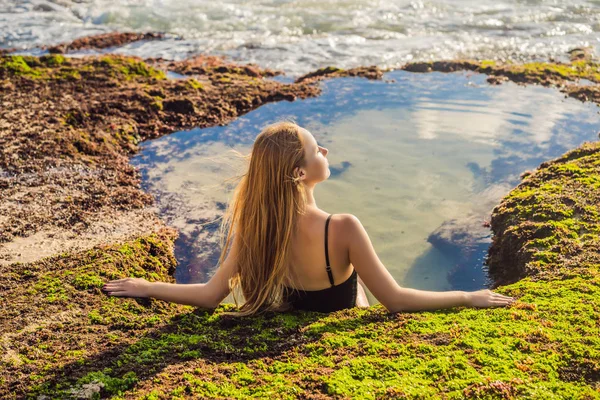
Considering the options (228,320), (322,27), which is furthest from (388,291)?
(322,27)

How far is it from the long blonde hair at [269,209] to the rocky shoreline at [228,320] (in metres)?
0.38

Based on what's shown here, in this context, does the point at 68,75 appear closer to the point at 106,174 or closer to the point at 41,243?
the point at 106,174

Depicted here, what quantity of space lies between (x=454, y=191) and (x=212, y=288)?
4.80 m

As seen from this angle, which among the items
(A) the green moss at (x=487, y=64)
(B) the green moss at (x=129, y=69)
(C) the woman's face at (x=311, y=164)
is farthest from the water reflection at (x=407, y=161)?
(B) the green moss at (x=129, y=69)

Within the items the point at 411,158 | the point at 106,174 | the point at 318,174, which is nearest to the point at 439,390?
the point at 318,174

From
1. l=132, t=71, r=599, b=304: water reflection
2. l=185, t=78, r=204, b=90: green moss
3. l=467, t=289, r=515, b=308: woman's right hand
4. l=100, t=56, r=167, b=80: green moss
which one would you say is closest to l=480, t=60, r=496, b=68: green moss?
l=132, t=71, r=599, b=304: water reflection

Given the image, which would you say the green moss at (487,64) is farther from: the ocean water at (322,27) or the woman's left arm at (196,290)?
the woman's left arm at (196,290)

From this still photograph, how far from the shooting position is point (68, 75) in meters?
12.3

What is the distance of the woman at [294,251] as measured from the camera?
4066 millimetres

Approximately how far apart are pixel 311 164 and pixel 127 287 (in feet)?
7.19

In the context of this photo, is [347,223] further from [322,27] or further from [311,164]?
[322,27]

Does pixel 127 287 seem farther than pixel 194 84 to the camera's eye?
No

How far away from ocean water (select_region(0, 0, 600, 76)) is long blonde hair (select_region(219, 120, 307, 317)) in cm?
1121

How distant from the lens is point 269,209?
13.6ft
